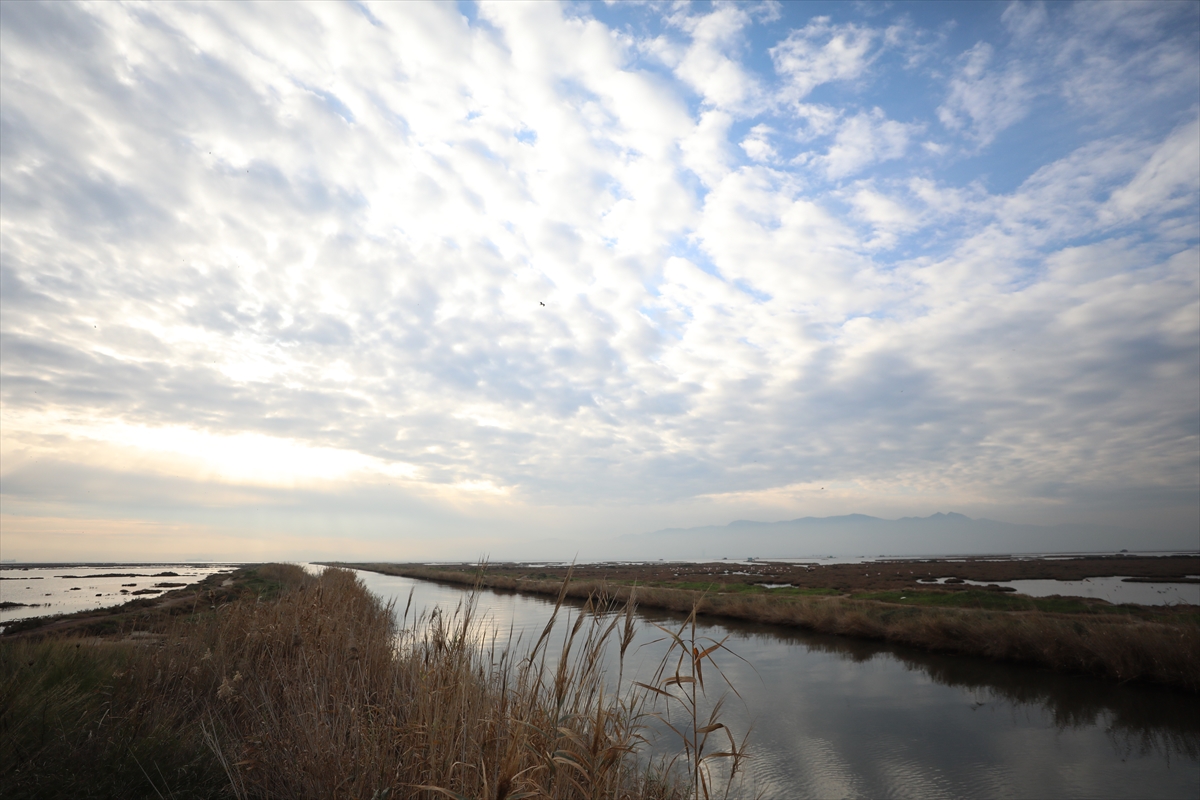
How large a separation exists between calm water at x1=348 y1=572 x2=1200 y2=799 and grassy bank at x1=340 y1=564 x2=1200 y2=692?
21.2 inches

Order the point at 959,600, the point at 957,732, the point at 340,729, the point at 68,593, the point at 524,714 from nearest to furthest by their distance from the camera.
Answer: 1. the point at 524,714
2. the point at 340,729
3. the point at 957,732
4. the point at 959,600
5. the point at 68,593

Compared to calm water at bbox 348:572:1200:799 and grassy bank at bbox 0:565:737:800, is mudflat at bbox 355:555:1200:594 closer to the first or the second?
calm water at bbox 348:572:1200:799

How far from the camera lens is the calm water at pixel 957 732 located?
7438mm

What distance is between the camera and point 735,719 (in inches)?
395

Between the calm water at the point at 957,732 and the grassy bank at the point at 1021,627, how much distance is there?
21.2 inches

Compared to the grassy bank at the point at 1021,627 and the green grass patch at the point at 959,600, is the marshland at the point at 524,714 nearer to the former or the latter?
the grassy bank at the point at 1021,627

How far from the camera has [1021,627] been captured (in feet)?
46.1

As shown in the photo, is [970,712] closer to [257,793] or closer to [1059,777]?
[1059,777]

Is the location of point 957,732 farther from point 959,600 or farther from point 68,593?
point 68,593

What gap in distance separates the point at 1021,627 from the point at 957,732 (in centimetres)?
647

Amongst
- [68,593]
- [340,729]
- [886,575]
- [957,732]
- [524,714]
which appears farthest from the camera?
[886,575]

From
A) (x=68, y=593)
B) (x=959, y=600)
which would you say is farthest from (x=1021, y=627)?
(x=68, y=593)

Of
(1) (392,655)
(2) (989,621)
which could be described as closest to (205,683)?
(1) (392,655)

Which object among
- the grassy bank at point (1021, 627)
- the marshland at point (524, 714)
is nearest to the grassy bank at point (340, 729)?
the marshland at point (524, 714)
